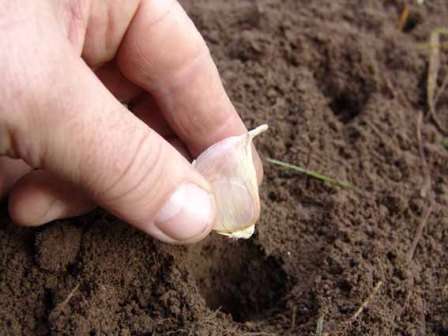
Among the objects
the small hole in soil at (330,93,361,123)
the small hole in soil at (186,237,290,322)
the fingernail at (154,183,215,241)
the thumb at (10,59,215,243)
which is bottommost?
the small hole in soil at (186,237,290,322)

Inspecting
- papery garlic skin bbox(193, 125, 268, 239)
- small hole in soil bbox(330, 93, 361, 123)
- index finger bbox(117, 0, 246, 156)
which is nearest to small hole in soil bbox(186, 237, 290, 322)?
papery garlic skin bbox(193, 125, 268, 239)

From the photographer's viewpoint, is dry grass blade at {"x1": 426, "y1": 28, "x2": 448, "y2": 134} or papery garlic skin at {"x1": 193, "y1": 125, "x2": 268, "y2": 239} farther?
dry grass blade at {"x1": 426, "y1": 28, "x2": 448, "y2": 134}

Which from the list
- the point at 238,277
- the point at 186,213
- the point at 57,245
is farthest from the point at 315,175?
the point at 57,245

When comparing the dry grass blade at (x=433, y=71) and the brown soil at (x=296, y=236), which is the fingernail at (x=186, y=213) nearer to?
the brown soil at (x=296, y=236)

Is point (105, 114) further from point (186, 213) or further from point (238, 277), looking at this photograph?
point (238, 277)

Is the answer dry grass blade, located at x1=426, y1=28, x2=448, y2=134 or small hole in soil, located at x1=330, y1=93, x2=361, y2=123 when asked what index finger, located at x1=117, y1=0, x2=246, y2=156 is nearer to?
small hole in soil, located at x1=330, y1=93, x2=361, y2=123
